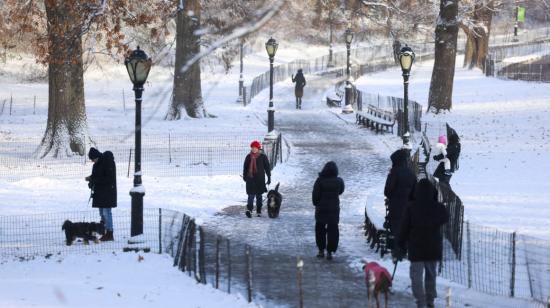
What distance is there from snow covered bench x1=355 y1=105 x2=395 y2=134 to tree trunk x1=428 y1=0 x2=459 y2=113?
2.81m

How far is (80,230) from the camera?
1446cm

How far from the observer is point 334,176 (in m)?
13.7

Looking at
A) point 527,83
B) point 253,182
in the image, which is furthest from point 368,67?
point 253,182

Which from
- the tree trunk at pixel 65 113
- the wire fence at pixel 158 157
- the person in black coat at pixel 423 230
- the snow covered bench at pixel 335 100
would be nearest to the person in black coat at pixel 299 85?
the snow covered bench at pixel 335 100

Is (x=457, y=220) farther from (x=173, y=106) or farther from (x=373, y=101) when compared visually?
(x=373, y=101)

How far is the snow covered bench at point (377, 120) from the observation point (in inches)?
1228

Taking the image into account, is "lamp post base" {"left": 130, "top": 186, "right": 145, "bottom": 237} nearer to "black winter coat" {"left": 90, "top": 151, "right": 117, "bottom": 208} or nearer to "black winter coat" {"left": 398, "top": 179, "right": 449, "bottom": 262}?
"black winter coat" {"left": 90, "top": 151, "right": 117, "bottom": 208}

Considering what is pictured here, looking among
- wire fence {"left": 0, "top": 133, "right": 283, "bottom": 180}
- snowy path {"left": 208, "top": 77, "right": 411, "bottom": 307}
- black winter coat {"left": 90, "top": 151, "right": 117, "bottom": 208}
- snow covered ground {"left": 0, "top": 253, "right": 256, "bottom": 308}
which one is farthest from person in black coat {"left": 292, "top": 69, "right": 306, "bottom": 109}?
snow covered ground {"left": 0, "top": 253, "right": 256, "bottom": 308}

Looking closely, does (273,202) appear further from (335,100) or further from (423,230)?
(335,100)

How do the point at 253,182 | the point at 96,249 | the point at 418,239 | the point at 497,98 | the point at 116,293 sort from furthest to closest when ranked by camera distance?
the point at 497,98, the point at 253,182, the point at 96,249, the point at 116,293, the point at 418,239

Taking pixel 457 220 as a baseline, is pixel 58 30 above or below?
above

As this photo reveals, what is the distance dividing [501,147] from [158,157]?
1020cm

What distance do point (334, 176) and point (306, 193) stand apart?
6.43m

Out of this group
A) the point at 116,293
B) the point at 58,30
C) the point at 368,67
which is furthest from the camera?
the point at 368,67
